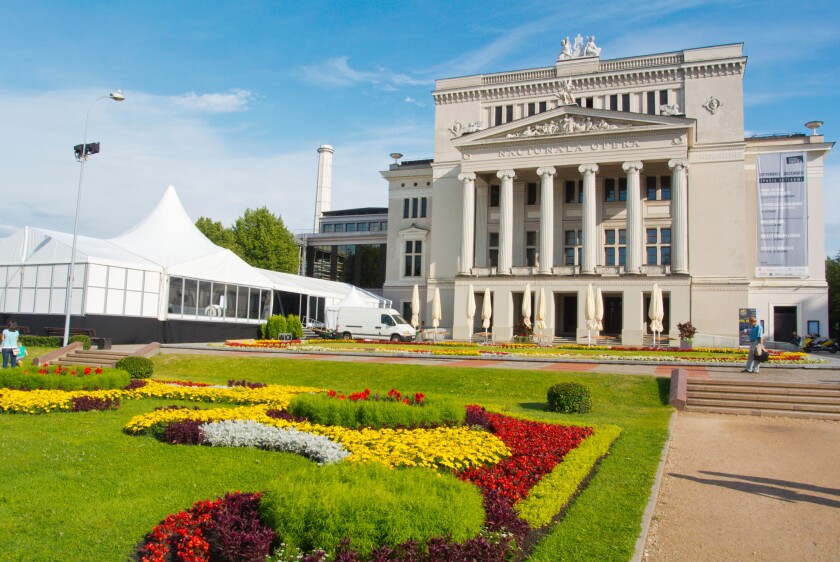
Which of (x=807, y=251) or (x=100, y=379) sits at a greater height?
(x=807, y=251)

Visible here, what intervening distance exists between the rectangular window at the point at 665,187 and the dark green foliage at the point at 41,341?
141 feet

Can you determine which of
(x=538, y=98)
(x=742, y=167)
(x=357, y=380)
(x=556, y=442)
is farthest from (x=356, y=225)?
(x=556, y=442)

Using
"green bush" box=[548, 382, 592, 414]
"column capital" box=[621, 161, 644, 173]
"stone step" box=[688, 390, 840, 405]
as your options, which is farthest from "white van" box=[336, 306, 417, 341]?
"green bush" box=[548, 382, 592, 414]

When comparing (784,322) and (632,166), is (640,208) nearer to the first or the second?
(632,166)

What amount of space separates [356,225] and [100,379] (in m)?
65.8

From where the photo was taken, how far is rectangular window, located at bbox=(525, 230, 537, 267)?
175 feet

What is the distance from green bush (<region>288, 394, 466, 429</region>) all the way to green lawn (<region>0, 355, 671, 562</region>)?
2053mm

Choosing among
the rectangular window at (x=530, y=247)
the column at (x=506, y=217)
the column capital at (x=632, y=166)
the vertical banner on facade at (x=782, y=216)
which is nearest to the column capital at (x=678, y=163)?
the column capital at (x=632, y=166)

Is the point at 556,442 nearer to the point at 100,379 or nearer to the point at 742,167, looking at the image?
the point at 100,379

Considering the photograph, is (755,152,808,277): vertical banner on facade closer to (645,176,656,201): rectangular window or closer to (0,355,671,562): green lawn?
(645,176,656,201): rectangular window

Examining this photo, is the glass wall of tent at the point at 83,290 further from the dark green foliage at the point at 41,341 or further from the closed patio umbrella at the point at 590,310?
the closed patio umbrella at the point at 590,310

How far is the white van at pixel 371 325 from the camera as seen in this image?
43.3 metres

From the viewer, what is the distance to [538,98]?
5547 cm

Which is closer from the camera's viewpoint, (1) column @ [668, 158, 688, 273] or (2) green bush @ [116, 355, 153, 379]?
(2) green bush @ [116, 355, 153, 379]
